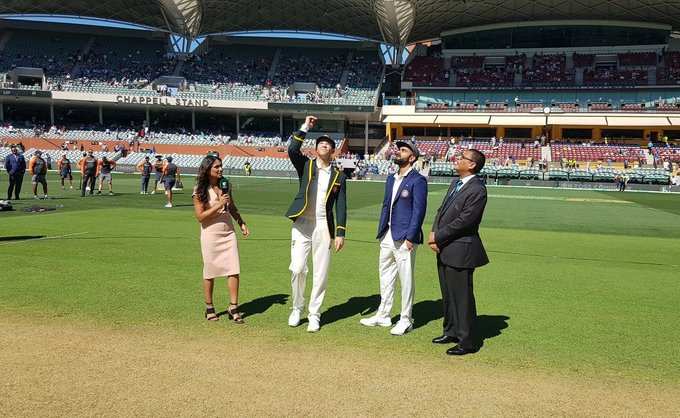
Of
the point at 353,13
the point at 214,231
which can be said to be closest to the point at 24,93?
the point at 353,13

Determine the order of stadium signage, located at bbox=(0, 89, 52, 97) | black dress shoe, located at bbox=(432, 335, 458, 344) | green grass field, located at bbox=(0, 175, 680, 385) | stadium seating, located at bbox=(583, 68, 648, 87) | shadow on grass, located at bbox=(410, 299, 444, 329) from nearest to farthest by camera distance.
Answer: green grass field, located at bbox=(0, 175, 680, 385), black dress shoe, located at bbox=(432, 335, 458, 344), shadow on grass, located at bbox=(410, 299, 444, 329), stadium seating, located at bbox=(583, 68, 648, 87), stadium signage, located at bbox=(0, 89, 52, 97)

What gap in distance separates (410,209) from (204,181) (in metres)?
2.20

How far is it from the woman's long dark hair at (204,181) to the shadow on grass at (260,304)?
1.33 meters

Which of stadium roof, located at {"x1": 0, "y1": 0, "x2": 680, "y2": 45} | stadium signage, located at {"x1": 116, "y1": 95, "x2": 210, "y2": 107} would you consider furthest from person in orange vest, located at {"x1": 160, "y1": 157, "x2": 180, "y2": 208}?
stadium signage, located at {"x1": 116, "y1": 95, "x2": 210, "y2": 107}

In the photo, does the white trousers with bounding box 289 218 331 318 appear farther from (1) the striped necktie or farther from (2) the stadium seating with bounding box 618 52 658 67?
(2) the stadium seating with bounding box 618 52 658 67

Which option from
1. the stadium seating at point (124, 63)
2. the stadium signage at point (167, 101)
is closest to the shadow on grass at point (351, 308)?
the stadium signage at point (167, 101)

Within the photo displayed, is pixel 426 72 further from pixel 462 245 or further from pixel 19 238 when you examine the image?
pixel 462 245

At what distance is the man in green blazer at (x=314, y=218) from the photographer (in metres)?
5.68

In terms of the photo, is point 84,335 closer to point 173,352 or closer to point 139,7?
point 173,352

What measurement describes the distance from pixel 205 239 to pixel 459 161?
2.77 m

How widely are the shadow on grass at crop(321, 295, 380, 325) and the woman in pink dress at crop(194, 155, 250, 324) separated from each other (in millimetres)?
992

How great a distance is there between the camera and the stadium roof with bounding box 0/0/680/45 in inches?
2094

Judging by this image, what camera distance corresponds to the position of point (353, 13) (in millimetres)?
56469

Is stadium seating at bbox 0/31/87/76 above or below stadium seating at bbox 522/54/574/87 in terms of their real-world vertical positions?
above
